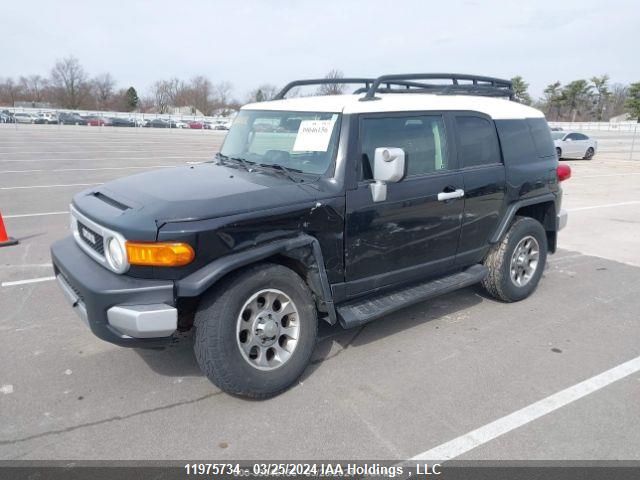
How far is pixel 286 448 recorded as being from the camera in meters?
2.79

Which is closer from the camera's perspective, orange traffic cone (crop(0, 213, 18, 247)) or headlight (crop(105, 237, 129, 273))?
headlight (crop(105, 237, 129, 273))

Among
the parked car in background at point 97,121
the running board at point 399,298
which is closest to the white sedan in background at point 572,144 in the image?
the running board at point 399,298

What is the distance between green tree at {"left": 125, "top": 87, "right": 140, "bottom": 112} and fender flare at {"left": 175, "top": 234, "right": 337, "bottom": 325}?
287ft

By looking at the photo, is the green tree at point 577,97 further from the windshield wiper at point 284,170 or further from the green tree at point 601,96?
the windshield wiper at point 284,170

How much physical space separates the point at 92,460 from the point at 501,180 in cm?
389

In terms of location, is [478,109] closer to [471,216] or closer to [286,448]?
[471,216]

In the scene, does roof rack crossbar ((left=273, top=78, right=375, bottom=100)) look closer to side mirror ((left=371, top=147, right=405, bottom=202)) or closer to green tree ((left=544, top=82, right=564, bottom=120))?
side mirror ((left=371, top=147, right=405, bottom=202))

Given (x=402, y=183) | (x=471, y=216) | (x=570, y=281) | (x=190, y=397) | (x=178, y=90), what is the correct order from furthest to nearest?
(x=178, y=90) → (x=570, y=281) → (x=471, y=216) → (x=402, y=183) → (x=190, y=397)

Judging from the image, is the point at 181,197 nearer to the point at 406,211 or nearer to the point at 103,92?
the point at 406,211

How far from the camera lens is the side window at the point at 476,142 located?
4297 mm

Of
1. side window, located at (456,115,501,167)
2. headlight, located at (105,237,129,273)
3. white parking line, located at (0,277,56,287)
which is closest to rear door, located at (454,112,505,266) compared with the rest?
side window, located at (456,115,501,167)

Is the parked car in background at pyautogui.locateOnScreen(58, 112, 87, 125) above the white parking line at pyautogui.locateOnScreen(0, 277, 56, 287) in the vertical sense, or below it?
above

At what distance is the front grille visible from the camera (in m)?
3.21

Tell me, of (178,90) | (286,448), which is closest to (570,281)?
(286,448)
